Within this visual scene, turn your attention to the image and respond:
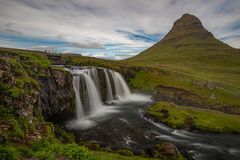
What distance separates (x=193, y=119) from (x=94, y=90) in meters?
27.8

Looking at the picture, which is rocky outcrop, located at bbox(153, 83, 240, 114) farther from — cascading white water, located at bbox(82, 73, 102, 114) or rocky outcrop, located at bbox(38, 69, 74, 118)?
rocky outcrop, located at bbox(38, 69, 74, 118)

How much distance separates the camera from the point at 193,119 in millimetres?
57188

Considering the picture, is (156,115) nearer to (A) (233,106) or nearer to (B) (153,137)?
(B) (153,137)

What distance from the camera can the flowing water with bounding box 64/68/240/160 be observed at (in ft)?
132

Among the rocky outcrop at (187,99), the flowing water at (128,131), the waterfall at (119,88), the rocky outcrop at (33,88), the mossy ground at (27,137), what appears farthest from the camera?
the waterfall at (119,88)

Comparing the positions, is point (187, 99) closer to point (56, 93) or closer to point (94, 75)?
point (94, 75)

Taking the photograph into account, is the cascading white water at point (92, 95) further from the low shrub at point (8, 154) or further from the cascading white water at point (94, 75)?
the low shrub at point (8, 154)

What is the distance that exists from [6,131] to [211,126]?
45070mm

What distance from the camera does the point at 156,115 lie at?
192 feet

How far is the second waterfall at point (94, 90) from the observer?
59834 mm

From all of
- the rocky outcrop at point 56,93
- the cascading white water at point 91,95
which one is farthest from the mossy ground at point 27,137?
the cascading white water at point 91,95

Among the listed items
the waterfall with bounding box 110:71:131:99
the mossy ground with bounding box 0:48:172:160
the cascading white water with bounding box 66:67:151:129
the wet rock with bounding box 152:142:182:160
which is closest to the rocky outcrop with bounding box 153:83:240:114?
the waterfall with bounding box 110:71:131:99

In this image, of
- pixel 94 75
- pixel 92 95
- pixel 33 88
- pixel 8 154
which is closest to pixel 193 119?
pixel 92 95

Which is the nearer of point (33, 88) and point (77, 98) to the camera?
point (33, 88)
